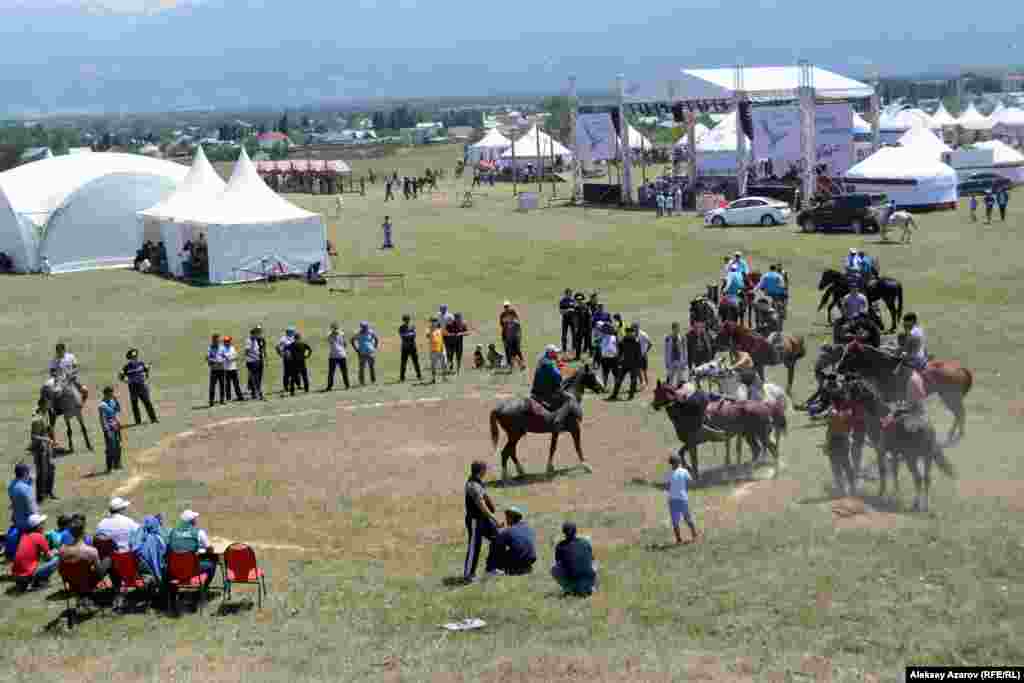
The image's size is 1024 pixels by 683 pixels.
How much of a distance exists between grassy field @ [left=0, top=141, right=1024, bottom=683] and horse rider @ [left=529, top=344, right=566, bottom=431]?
34.9 inches

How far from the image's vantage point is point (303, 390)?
2530 cm

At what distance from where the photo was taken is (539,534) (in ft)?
49.1

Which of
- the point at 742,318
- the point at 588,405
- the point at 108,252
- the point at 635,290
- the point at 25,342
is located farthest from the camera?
the point at 108,252

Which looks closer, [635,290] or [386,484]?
[386,484]

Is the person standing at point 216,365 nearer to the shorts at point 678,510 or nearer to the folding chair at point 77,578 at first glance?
the folding chair at point 77,578

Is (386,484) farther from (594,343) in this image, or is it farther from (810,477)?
(594,343)

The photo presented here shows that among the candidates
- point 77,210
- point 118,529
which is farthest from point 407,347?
point 77,210

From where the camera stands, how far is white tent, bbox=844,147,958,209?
4850 centimetres

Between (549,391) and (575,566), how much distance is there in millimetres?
5354

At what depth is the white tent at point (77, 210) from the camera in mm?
43875

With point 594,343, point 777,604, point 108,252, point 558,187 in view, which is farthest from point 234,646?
point 558,187

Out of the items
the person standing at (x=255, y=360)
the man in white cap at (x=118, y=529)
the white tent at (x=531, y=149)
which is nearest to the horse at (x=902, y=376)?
the man in white cap at (x=118, y=529)

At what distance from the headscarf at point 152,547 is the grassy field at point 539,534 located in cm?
64

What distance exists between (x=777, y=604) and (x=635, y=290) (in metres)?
24.4
